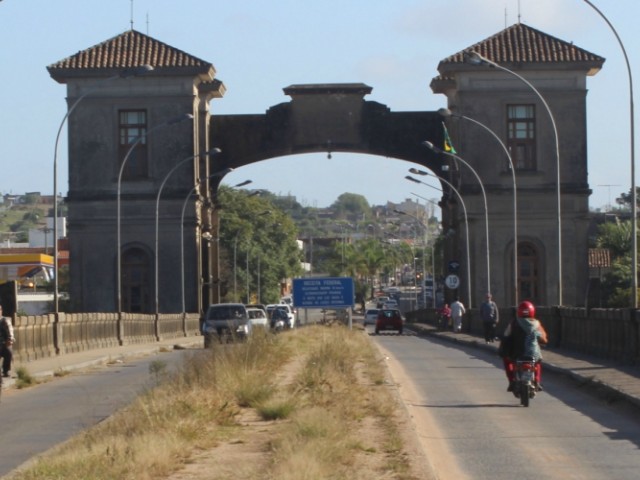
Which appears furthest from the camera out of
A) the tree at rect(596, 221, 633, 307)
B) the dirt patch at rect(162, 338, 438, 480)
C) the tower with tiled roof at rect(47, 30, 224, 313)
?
the tree at rect(596, 221, 633, 307)

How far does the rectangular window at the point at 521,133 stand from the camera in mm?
66188

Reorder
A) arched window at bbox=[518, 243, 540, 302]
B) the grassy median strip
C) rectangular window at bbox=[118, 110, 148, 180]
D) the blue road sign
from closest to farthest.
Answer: the grassy median strip
the blue road sign
arched window at bbox=[518, 243, 540, 302]
rectangular window at bbox=[118, 110, 148, 180]

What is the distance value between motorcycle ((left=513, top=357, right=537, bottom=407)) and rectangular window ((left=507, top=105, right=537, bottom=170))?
46150mm

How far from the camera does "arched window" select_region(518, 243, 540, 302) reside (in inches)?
2566

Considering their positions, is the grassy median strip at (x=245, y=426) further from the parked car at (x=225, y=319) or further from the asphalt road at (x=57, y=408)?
the parked car at (x=225, y=319)

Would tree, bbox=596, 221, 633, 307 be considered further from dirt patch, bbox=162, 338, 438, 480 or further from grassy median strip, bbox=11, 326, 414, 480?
dirt patch, bbox=162, 338, 438, 480

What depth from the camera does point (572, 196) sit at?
65.4m

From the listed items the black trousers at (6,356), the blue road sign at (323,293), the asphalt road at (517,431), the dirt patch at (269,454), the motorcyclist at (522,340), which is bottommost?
the asphalt road at (517,431)

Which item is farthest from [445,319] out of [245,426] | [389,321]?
[245,426]

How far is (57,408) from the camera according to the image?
879 inches

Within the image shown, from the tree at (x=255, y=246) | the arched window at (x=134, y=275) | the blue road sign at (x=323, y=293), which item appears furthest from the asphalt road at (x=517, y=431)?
the tree at (x=255, y=246)

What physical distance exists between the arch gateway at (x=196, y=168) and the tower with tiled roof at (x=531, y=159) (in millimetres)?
67

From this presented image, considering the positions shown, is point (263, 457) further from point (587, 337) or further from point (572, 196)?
point (572, 196)

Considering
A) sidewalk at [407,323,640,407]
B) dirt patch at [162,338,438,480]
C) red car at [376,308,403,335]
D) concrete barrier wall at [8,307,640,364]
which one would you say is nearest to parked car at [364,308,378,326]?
red car at [376,308,403,335]
